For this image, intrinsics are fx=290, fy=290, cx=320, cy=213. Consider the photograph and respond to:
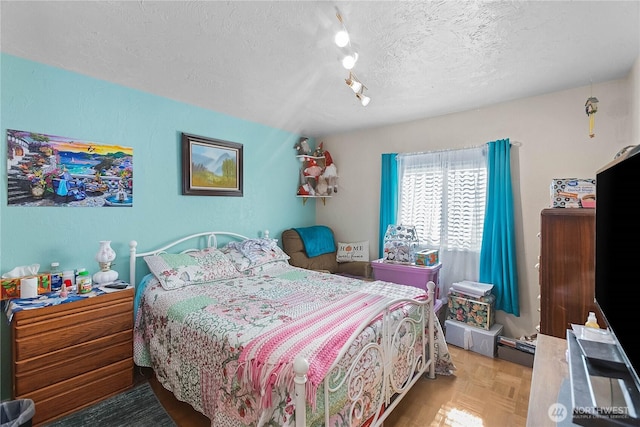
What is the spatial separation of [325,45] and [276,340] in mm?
1836

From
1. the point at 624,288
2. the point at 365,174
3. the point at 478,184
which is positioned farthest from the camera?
the point at 365,174

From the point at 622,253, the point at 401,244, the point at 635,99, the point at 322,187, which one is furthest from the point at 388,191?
the point at 622,253

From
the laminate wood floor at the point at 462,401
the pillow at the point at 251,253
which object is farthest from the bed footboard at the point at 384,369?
the pillow at the point at 251,253

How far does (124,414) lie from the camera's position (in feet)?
6.48

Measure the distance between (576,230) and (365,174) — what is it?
8.31 feet

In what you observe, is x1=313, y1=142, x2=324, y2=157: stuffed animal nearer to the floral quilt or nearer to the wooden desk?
the floral quilt

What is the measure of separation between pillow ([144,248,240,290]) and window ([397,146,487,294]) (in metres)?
2.23

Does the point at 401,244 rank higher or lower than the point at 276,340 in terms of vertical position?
higher

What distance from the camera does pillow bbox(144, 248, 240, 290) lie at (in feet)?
8.18

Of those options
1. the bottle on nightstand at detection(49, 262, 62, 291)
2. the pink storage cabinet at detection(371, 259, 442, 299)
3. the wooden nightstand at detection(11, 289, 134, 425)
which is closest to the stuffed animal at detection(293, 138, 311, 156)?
the pink storage cabinet at detection(371, 259, 442, 299)

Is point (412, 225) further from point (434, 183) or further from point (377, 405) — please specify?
point (377, 405)

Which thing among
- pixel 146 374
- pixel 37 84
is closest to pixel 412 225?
pixel 146 374

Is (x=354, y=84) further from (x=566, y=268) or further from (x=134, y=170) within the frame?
(x=134, y=170)

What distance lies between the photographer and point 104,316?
6.91ft
